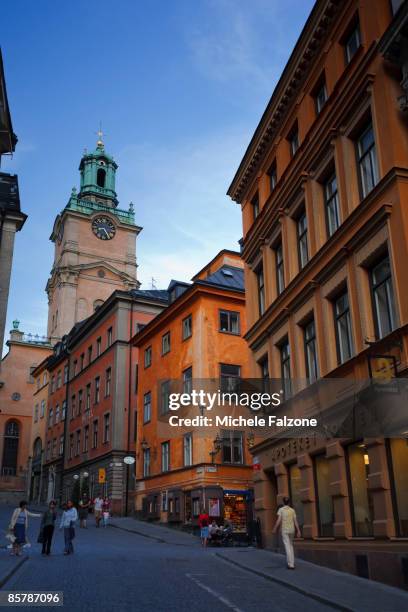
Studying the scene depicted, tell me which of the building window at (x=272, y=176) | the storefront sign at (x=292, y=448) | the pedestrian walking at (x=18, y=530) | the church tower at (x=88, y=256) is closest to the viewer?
the storefront sign at (x=292, y=448)

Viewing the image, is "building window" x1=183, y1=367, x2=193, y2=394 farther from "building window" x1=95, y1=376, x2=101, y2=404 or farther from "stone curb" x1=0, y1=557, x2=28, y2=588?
"stone curb" x1=0, y1=557, x2=28, y2=588

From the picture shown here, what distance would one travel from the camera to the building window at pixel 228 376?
34.1 meters

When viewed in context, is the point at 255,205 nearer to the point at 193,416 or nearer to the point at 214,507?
the point at 193,416

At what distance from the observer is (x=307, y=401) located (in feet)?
63.3

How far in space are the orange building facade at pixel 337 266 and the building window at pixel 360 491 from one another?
5 centimetres

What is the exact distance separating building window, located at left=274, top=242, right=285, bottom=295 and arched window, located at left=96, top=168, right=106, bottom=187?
79.2m

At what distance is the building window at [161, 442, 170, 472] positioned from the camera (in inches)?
1453

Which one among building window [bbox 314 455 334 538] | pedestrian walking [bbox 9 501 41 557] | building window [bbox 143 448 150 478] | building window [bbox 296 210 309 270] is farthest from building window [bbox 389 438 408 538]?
building window [bbox 143 448 150 478]

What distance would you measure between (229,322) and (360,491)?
22.1 m

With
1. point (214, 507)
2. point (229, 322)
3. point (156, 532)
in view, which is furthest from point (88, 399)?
point (214, 507)

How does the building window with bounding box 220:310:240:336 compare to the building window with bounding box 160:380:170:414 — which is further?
the building window with bounding box 160:380:170:414

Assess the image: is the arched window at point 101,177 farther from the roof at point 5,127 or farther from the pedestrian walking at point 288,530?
the pedestrian walking at point 288,530

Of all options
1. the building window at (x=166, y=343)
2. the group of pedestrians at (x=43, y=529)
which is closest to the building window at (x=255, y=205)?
the group of pedestrians at (x=43, y=529)

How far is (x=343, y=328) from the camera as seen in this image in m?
17.3
